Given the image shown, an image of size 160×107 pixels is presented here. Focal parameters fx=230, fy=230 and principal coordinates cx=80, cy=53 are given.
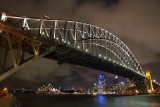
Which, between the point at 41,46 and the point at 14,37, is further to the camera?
the point at 41,46

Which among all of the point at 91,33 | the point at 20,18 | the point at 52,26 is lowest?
the point at 20,18

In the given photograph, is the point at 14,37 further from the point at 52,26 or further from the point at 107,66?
the point at 107,66

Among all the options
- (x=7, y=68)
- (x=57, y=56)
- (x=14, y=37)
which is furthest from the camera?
(x=57, y=56)

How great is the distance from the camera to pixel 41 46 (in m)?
28.1

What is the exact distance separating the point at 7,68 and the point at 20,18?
8277 mm

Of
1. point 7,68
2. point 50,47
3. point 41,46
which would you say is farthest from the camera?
point 50,47

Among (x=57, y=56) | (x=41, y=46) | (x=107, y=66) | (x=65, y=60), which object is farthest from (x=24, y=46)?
(x=107, y=66)

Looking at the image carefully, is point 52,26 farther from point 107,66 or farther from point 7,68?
point 107,66

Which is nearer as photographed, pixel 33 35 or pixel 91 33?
pixel 33 35

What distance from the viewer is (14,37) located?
23.2 metres

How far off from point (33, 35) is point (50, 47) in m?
5.63

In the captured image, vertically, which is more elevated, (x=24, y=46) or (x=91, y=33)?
(x=91, y=33)

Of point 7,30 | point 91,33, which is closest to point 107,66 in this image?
point 91,33

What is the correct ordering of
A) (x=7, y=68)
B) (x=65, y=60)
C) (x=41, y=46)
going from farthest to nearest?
(x=65, y=60), (x=41, y=46), (x=7, y=68)
